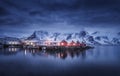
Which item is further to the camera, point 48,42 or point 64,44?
point 48,42

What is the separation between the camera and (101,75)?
2506 cm

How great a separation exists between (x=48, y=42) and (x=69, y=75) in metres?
104

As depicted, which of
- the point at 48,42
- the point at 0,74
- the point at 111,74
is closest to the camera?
the point at 0,74

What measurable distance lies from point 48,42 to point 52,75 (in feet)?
342

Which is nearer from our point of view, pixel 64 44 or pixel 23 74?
pixel 23 74

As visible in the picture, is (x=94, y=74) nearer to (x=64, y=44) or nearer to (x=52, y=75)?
(x=52, y=75)

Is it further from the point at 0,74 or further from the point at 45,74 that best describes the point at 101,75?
the point at 0,74

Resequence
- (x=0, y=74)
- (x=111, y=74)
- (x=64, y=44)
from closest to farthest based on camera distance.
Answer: (x=0, y=74)
(x=111, y=74)
(x=64, y=44)

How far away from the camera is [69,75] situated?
25.0 meters

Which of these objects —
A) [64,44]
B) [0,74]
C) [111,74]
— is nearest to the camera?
[0,74]

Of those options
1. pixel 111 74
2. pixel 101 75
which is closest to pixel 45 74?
pixel 101 75

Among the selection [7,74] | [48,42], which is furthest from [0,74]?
[48,42]

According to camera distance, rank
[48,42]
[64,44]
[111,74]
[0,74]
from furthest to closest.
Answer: [48,42] < [64,44] < [111,74] < [0,74]

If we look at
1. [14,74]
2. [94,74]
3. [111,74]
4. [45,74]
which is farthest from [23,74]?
[111,74]
